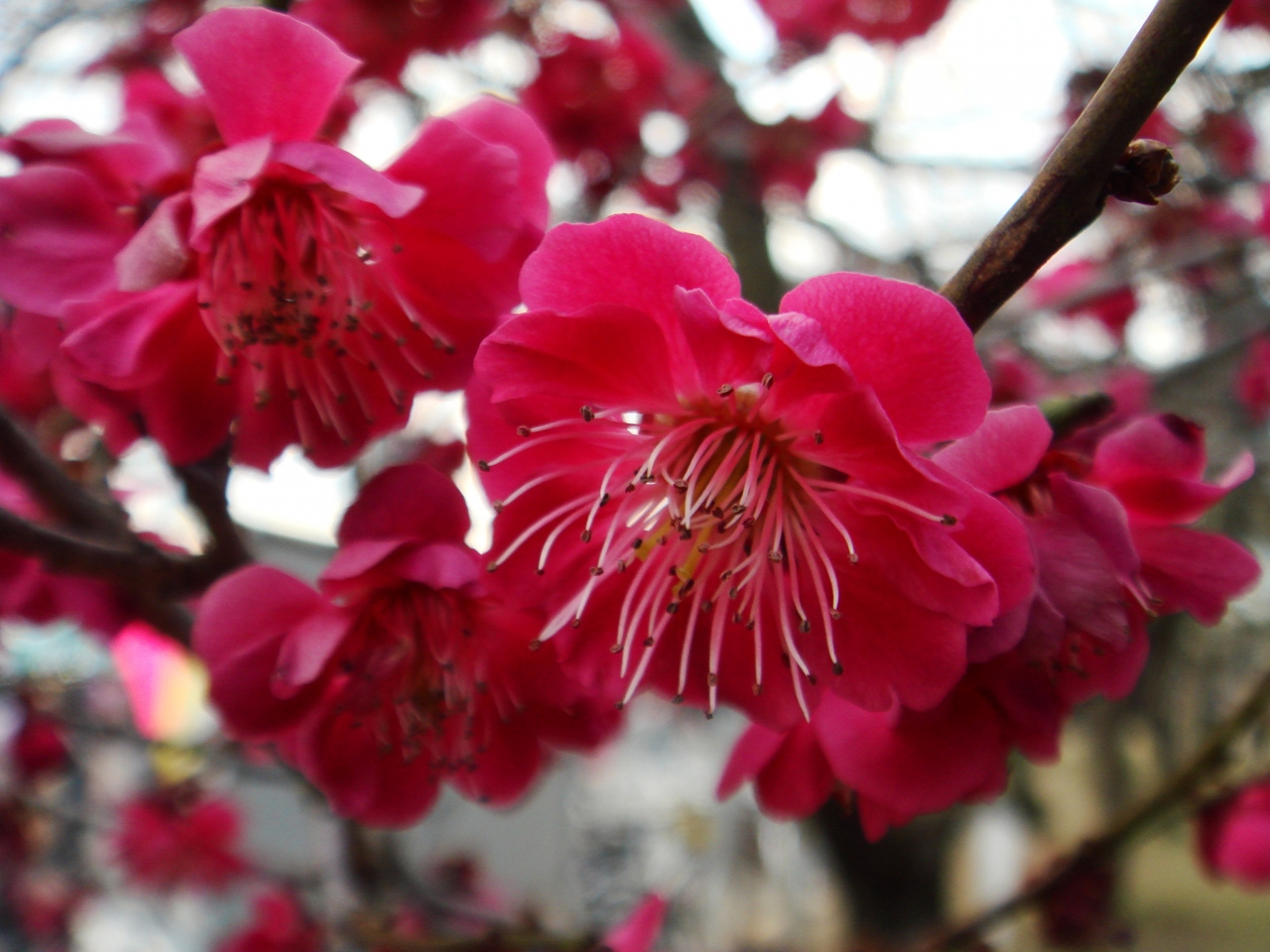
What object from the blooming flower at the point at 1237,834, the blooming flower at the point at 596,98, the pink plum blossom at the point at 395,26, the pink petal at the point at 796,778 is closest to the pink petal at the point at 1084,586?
the pink petal at the point at 796,778

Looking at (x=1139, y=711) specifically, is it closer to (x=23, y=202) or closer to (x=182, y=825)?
(x=182, y=825)

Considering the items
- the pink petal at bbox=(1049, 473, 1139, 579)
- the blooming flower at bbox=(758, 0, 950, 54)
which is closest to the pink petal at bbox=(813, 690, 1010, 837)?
the pink petal at bbox=(1049, 473, 1139, 579)

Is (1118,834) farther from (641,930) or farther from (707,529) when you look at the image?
(707,529)

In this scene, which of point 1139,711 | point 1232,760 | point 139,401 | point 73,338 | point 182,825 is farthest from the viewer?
point 1139,711

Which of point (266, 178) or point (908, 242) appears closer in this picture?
point (266, 178)

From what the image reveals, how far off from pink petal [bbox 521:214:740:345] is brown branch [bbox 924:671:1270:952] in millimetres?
1416

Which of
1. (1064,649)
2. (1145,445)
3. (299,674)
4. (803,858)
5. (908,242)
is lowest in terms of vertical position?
(803,858)

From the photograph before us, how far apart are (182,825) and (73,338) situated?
8.45 feet

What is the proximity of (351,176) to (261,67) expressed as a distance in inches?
4.8

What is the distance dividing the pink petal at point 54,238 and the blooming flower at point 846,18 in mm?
2818

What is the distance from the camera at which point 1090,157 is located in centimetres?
50

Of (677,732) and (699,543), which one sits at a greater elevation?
(699,543)

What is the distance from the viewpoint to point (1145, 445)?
654mm

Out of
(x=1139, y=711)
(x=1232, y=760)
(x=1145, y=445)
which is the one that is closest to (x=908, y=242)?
(x=1232, y=760)
